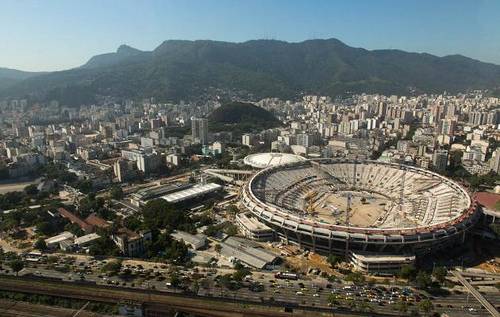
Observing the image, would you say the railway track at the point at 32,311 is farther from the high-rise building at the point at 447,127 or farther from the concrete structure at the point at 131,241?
the high-rise building at the point at 447,127

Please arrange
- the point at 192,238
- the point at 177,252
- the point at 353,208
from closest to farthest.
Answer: the point at 177,252 → the point at 192,238 → the point at 353,208

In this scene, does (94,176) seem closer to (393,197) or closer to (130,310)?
(130,310)

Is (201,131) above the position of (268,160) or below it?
above

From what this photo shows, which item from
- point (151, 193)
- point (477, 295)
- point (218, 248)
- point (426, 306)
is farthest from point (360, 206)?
point (151, 193)

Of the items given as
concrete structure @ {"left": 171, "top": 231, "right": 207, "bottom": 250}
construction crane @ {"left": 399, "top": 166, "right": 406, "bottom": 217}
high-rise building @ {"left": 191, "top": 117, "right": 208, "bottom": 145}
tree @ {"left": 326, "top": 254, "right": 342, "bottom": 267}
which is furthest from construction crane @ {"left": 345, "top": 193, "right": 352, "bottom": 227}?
high-rise building @ {"left": 191, "top": 117, "right": 208, "bottom": 145}

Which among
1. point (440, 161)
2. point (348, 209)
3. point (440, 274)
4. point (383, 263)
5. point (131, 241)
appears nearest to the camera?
point (440, 274)

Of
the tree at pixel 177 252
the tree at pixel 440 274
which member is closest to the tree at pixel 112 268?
the tree at pixel 177 252

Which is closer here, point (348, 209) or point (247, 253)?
point (247, 253)

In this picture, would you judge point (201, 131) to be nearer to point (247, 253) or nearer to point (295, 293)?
point (247, 253)
